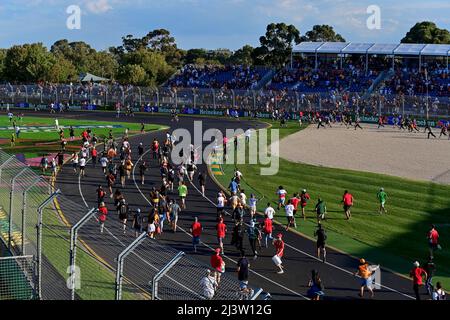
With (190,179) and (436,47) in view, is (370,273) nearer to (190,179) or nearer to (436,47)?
(190,179)

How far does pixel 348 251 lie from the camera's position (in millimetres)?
21875

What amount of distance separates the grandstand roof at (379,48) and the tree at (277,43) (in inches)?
844

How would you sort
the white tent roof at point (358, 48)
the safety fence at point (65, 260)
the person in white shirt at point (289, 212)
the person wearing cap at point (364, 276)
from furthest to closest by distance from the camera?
the white tent roof at point (358, 48) < the person in white shirt at point (289, 212) < the person wearing cap at point (364, 276) < the safety fence at point (65, 260)

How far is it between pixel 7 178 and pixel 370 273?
382 inches

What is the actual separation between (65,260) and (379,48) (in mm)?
78865

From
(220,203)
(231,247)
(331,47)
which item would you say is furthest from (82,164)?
(331,47)

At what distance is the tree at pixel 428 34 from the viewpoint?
383 ft

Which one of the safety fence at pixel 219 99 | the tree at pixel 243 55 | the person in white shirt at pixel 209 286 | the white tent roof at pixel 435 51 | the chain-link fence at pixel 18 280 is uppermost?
the tree at pixel 243 55

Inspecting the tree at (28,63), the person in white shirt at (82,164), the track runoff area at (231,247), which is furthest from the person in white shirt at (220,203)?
the tree at (28,63)

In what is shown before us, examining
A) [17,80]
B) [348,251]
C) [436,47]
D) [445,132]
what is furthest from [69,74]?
[348,251]

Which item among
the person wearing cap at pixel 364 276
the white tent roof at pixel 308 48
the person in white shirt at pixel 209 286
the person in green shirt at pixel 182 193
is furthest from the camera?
the white tent roof at pixel 308 48

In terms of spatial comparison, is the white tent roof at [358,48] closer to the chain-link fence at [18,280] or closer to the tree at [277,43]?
the tree at [277,43]

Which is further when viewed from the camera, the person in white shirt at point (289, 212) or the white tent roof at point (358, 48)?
the white tent roof at point (358, 48)

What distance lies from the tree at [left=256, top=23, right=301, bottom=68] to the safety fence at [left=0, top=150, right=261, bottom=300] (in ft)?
331
